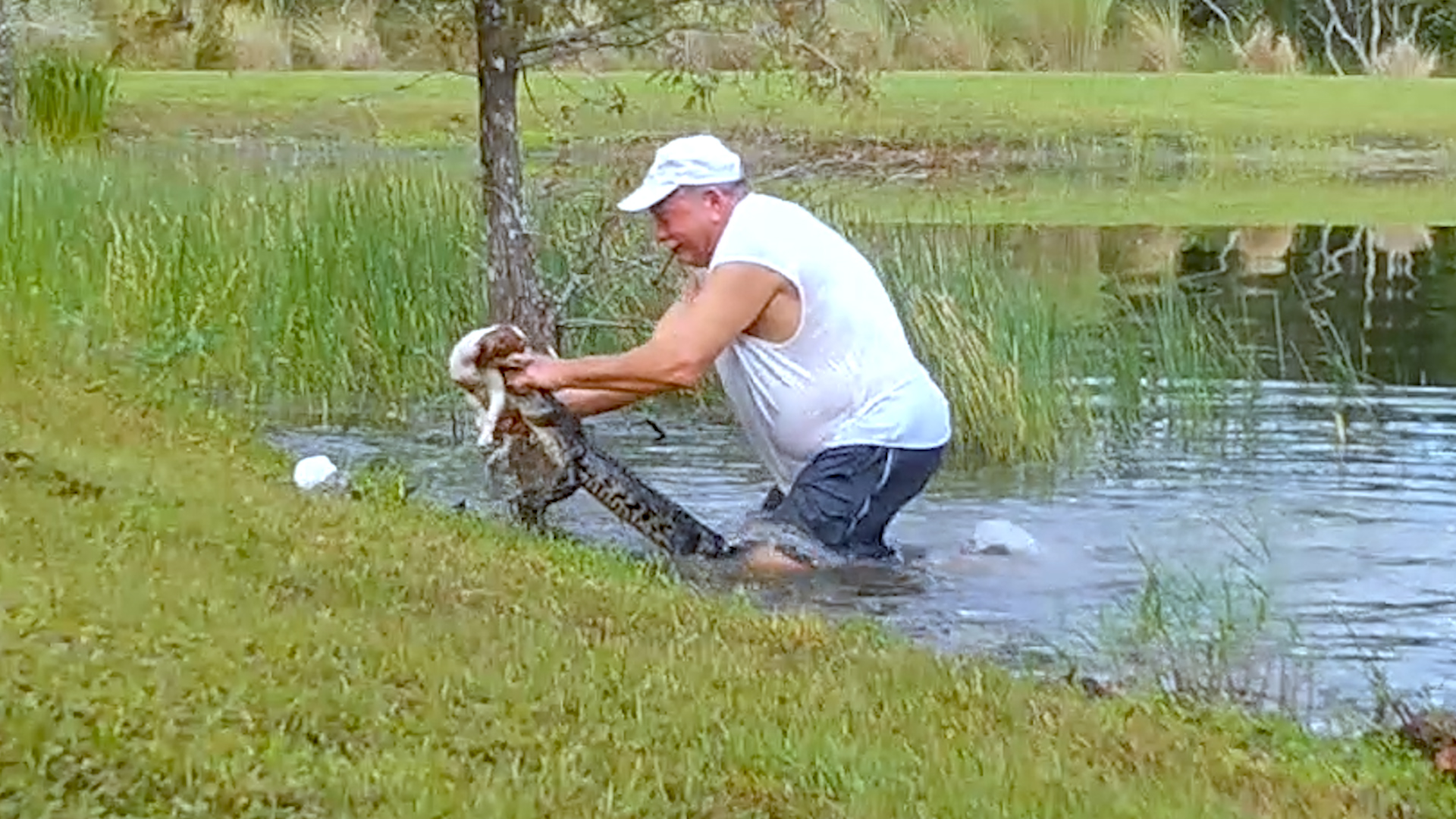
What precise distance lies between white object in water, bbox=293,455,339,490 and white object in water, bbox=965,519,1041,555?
196cm

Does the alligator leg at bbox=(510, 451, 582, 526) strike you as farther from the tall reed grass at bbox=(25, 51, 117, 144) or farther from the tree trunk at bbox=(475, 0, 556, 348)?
the tall reed grass at bbox=(25, 51, 117, 144)

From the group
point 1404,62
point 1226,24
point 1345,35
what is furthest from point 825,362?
point 1345,35

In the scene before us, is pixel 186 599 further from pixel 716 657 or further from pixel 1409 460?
pixel 1409 460

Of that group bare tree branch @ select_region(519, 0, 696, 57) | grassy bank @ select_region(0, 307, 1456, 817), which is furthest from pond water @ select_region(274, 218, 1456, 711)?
bare tree branch @ select_region(519, 0, 696, 57)

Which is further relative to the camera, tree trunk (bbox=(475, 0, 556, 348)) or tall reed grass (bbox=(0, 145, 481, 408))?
tall reed grass (bbox=(0, 145, 481, 408))

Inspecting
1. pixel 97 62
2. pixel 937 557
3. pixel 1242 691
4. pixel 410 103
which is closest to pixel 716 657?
pixel 1242 691

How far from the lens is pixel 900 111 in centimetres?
2491

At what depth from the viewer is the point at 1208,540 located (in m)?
8.67

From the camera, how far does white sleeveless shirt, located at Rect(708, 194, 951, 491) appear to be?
24.7 feet

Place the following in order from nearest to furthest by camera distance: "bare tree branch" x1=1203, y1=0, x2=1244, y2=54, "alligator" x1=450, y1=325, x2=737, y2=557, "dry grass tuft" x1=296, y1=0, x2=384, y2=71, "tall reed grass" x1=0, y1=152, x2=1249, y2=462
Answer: "alligator" x1=450, y1=325, x2=737, y2=557
"tall reed grass" x1=0, y1=152, x2=1249, y2=462
"dry grass tuft" x1=296, y1=0, x2=384, y2=71
"bare tree branch" x1=1203, y1=0, x2=1244, y2=54

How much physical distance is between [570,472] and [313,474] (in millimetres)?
744

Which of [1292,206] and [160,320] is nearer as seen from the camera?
[160,320]

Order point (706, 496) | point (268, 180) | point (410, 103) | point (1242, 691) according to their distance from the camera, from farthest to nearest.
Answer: point (410, 103)
point (268, 180)
point (706, 496)
point (1242, 691)

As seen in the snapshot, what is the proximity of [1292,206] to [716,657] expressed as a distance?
1738 centimetres
